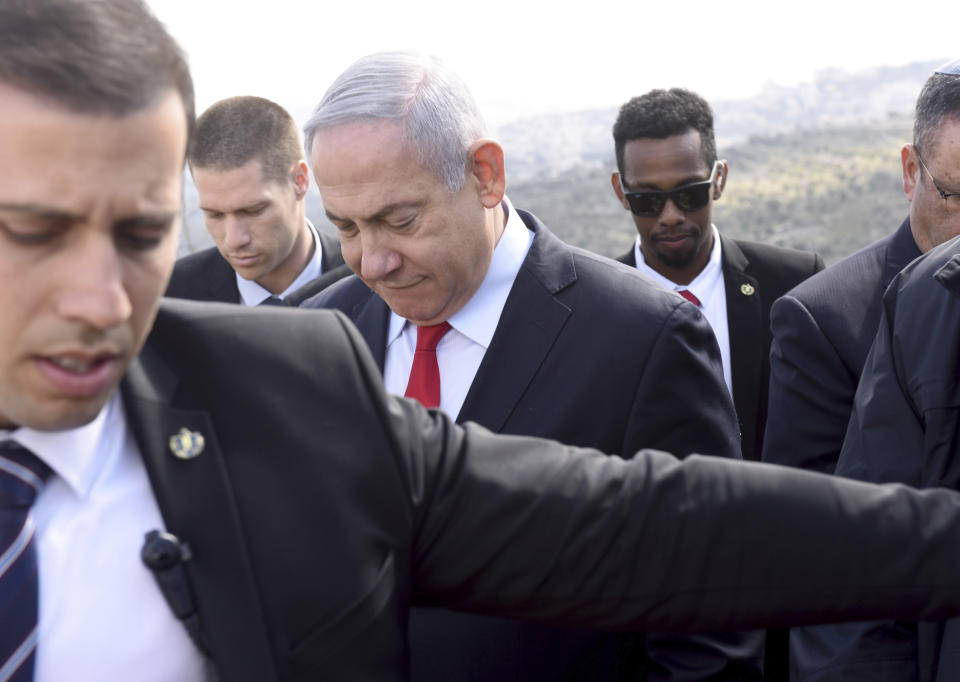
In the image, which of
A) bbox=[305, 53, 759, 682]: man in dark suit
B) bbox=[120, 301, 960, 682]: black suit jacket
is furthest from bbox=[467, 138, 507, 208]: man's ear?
bbox=[120, 301, 960, 682]: black suit jacket

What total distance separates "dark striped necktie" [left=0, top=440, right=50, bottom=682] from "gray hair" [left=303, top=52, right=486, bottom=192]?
5.25ft

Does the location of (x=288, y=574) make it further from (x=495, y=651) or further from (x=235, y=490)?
(x=495, y=651)

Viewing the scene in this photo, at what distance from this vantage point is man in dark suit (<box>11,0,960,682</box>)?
132 cm

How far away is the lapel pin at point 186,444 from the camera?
1.52 metres

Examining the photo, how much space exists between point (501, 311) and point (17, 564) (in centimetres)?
166

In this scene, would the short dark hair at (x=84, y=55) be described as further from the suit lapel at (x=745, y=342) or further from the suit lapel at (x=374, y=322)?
the suit lapel at (x=745, y=342)

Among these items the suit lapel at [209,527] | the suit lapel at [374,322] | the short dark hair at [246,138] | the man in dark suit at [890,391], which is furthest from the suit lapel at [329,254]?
the suit lapel at [209,527]

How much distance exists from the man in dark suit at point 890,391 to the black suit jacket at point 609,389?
286 mm

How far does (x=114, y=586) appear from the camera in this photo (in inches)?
A: 56.9

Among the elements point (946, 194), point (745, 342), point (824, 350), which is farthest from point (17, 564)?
point (745, 342)

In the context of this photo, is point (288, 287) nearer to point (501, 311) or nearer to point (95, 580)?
point (501, 311)

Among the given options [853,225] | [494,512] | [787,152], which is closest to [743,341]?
[494,512]

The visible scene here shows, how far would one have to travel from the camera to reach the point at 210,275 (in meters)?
5.47

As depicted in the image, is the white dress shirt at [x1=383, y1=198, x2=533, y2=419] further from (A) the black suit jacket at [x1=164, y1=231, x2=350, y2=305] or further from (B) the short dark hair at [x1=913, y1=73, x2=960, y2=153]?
(A) the black suit jacket at [x1=164, y1=231, x2=350, y2=305]
